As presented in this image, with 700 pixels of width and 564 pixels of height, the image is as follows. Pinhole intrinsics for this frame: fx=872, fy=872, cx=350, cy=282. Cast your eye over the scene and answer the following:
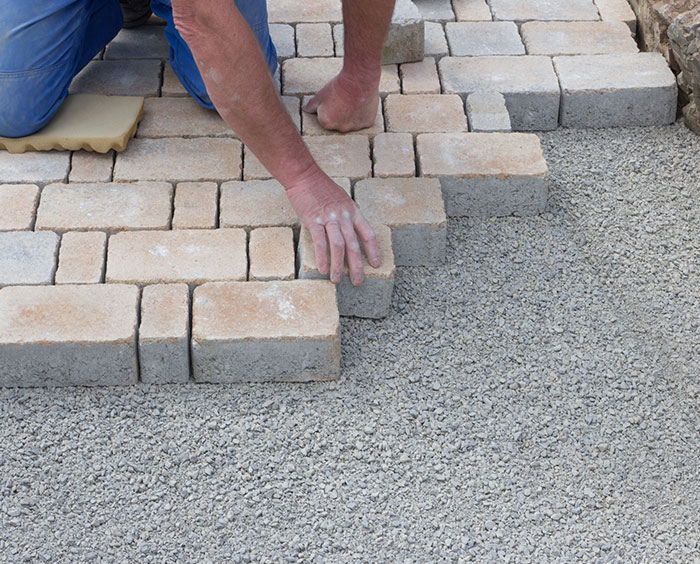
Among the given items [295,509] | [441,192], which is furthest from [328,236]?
[295,509]

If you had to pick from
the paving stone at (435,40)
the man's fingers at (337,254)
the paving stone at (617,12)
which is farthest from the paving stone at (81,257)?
the paving stone at (617,12)

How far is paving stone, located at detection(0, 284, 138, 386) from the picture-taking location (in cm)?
230

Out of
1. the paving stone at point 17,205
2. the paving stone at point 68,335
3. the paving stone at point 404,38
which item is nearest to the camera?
the paving stone at point 68,335

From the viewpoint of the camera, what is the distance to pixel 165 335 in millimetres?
2318

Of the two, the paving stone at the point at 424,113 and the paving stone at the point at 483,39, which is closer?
the paving stone at the point at 424,113

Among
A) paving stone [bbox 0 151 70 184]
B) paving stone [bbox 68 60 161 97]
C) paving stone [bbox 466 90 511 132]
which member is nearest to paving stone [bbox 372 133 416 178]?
paving stone [bbox 466 90 511 132]

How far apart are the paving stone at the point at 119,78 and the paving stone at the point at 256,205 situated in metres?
0.72

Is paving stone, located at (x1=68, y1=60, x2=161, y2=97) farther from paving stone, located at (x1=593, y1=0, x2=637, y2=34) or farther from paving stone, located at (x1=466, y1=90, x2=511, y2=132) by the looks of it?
paving stone, located at (x1=593, y1=0, x2=637, y2=34)

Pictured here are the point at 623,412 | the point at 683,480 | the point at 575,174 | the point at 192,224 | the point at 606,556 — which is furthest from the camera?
the point at 575,174

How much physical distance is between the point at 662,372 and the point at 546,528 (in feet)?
2.12

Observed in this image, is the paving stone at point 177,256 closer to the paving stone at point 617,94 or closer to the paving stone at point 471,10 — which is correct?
the paving stone at point 617,94

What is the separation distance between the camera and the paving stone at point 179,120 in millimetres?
3051

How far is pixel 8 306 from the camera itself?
93.8 inches

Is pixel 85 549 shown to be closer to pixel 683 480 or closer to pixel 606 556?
pixel 606 556
